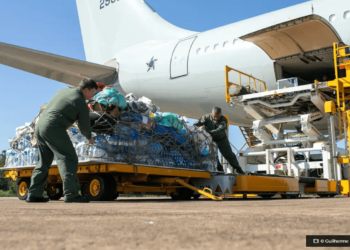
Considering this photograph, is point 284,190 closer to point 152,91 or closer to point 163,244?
point 163,244

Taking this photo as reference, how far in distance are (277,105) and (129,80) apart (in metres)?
5.73

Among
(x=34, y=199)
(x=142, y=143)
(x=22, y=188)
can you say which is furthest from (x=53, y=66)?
(x=34, y=199)

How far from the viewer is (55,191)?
5859 millimetres

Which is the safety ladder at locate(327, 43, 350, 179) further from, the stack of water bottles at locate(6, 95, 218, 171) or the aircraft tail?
the aircraft tail

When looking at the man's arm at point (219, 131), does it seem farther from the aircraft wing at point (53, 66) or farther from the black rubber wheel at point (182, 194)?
the aircraft wing at point (53, 66)

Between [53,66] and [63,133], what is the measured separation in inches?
281

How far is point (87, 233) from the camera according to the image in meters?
1.20

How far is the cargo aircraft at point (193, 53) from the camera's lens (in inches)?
287

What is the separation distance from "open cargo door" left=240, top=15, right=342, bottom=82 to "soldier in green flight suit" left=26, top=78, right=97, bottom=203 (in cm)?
426

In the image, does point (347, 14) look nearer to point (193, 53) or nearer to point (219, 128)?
point (219, 128)

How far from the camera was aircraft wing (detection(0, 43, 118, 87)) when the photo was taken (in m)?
9.34

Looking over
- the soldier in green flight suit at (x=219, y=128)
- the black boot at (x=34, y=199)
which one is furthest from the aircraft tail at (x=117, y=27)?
the black boot at (x=34, y=199)

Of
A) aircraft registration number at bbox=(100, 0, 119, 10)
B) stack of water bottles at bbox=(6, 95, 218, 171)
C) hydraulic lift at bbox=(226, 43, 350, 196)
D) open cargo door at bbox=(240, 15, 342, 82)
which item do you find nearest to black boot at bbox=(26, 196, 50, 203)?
stack of water bottles at bbox=(6, 95, 218, 171)

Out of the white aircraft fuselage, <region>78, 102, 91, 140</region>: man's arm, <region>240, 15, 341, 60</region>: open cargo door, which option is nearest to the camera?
<region>78, 102, 91, 140</region>: man's arm
